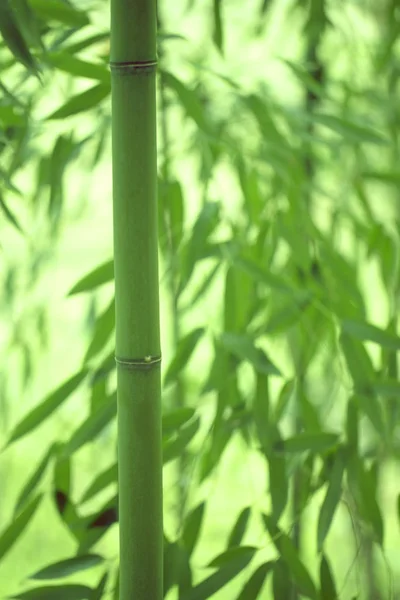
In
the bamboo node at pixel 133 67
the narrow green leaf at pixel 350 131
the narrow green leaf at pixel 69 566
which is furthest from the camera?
the narrow green leaf at pixel 350 131

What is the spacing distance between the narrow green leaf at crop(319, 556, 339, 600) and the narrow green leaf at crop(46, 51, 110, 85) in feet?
1.38

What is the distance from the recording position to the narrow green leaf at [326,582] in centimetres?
64

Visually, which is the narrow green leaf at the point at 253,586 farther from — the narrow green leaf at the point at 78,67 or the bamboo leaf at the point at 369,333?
the narrow green leaf at the point at 78,67

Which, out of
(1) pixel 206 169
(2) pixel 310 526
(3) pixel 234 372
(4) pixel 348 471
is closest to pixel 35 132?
(1) pixel 206 169

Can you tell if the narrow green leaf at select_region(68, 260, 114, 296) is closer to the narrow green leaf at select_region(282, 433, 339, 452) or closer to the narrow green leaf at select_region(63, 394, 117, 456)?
the narrow green leaf at select_region(63, 394, 117, 456)

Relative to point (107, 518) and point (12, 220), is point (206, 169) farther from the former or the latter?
point (107, 518)

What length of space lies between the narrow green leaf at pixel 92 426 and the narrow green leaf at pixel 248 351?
10 centimetres

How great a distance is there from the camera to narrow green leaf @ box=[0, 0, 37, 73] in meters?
0.48

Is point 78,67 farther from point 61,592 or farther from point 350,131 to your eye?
point 61,592

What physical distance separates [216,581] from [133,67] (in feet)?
1.23

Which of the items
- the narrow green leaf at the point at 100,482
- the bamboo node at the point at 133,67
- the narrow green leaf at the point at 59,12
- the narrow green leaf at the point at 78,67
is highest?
the narrow green leaf at the point at 59,12

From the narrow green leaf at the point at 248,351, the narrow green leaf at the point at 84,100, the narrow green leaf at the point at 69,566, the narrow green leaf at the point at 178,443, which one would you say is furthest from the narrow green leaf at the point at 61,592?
the narrow green leaf at the point at 84,100

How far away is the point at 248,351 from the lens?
25.0 inches

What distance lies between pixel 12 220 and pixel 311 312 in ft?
1.10
